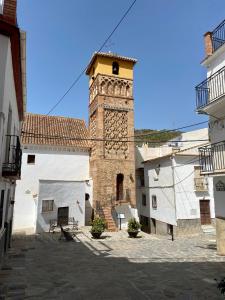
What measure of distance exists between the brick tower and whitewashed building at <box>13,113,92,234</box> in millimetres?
1367

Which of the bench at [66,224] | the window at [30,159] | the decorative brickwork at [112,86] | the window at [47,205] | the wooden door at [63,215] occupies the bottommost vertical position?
the bench at [66,224]

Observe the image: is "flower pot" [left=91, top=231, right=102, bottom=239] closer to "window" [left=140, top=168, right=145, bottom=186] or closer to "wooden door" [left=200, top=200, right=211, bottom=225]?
"wooden door" [left=200, top=200, right=211, bottom=225]

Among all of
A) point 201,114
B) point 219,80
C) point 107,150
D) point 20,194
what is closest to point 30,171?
point 20,194

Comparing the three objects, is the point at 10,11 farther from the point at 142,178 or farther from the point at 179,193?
the point at 142,178

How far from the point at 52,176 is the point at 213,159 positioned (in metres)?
13.9

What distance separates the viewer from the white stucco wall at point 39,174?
765 inches

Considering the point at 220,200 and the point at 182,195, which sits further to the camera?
the point at 182,195

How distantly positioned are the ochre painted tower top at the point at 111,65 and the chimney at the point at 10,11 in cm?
1507

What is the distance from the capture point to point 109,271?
8.84 metres

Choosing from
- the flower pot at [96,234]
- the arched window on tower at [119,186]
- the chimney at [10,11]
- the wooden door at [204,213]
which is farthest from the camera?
the arched window on tower at [119,186]

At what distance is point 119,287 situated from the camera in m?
7.21

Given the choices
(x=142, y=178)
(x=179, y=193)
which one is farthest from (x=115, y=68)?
(x=179, y=193)

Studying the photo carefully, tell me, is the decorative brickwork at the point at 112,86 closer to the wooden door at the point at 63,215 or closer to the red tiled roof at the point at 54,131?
the red tiled roof at the point at 54,131

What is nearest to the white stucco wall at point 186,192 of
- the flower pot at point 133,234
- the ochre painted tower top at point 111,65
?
the flower pot at point 133,234
